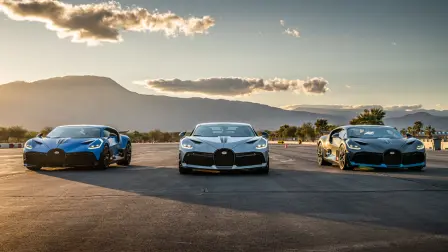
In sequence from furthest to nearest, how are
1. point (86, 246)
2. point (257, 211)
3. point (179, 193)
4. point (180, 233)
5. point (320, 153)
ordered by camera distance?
point (320, 153)
point (179, 193)
point (257, 211)
point (180, 233)
point (86, 246)

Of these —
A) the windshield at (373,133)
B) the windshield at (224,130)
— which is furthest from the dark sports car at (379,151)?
the windshield at (224,130)

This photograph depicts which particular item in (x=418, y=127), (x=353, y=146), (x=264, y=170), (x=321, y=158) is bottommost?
(x=264, y=170)

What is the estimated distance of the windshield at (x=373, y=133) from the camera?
54.2 feet

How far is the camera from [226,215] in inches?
290

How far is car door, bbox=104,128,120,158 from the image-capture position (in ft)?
57.8

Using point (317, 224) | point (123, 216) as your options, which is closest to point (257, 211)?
point (317, 224)

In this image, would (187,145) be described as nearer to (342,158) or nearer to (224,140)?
(224,140)

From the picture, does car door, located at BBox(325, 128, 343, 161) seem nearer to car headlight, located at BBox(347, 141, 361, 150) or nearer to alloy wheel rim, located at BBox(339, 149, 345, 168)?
alloy wheel rim, located at BBox(339, 149, 345, 168)

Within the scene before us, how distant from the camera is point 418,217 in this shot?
714 centimetres

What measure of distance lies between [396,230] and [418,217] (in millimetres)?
1110

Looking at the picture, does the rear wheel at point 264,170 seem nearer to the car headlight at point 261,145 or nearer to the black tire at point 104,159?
the car headlight at point 261,145

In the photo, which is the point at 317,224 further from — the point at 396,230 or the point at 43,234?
the point at 43,234

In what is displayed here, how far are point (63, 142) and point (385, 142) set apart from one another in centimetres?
996

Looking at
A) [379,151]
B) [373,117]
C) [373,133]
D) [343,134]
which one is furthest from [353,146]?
[373,117]
